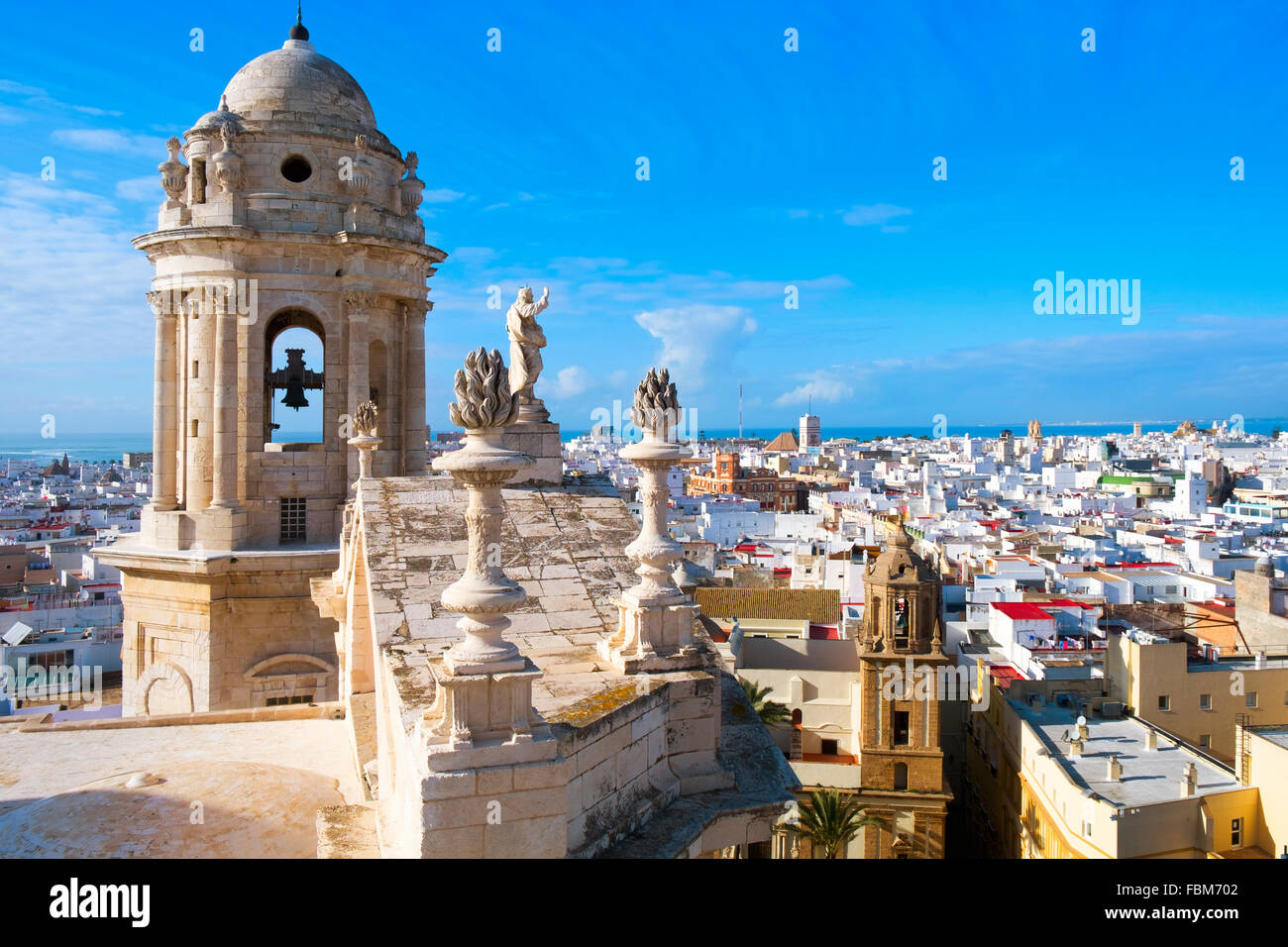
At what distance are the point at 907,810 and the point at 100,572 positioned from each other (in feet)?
143

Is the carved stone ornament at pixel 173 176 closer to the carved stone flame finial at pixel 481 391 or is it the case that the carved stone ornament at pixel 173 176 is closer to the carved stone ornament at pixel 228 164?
the carved stone ornament at pixel 228 164

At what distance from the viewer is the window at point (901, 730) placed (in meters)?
29.6

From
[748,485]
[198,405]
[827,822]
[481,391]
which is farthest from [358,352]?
[748,485]

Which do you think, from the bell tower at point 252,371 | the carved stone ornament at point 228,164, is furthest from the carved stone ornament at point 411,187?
the carved stone ornament at point 228,164

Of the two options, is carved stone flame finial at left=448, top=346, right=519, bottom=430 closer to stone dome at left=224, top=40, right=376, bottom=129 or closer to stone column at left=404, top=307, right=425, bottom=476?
stone column at left=404, top=307, right=425, bottom=476

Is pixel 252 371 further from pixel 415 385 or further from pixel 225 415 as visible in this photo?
pixel 415 385

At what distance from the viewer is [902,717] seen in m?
29.6

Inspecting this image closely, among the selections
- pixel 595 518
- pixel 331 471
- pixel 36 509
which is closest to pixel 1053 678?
pixel 331 471

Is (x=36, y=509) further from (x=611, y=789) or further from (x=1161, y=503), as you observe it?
(x=1161, y=503)

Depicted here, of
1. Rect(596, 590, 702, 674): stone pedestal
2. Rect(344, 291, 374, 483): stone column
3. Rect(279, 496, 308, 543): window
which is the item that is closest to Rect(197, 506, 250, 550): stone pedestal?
Rect(279, 496, 308, 543): window

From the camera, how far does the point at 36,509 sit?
236 feet

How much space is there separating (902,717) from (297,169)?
2232 centimetres

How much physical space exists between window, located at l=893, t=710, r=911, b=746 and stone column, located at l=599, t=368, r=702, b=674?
24.1 metres

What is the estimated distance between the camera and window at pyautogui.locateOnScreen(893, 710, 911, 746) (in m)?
29.6
